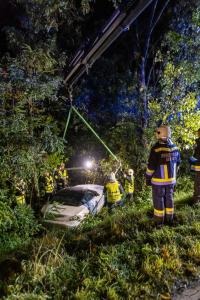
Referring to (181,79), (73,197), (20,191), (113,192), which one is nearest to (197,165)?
(113,192)

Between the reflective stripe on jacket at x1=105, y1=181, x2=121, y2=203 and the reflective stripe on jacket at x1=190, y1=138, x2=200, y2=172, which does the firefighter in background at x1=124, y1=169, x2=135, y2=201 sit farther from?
the reflective stripe on jacket at x1=190, y1=138, x2=200, y2=172

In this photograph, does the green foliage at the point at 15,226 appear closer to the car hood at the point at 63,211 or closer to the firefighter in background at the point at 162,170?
the car hood at the point at 63,211

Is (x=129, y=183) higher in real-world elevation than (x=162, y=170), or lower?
lower

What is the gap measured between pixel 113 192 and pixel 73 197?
1.31 m

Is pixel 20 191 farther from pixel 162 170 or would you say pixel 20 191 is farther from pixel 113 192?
pixel 162 170

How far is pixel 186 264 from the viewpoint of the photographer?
401 centimetres

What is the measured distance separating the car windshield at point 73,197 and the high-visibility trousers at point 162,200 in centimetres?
364

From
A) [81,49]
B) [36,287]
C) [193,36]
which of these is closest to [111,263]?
[36,287]

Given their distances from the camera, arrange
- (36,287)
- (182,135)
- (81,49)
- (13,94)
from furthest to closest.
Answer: (182,135), (13,94), (81,49), (36,287)

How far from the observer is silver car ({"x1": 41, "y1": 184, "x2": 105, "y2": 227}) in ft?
25.0

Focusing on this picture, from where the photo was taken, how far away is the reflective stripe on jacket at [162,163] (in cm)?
507

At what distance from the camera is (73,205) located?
27.5 feet

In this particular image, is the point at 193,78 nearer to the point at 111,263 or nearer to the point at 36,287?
the point at 111,263

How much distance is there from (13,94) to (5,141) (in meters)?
1.31
